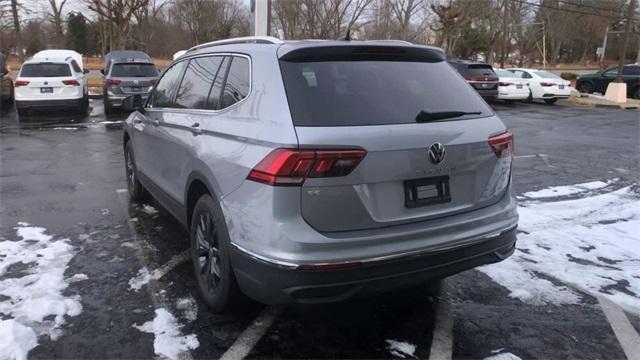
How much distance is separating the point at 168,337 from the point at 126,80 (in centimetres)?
1333

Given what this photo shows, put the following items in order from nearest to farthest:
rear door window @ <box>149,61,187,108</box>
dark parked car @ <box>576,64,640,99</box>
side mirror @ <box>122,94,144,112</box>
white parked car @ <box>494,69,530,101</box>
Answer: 1. rear door window @ <box>149,61,187,108</box>
2. side mirror @ <box>122,94,144,112</box>
3. white parked car @ <box>494,69,530,101</box>
4. dark parked car @ <box>576,64,640,99</box>

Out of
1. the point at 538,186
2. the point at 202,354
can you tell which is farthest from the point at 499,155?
the point at 538,186

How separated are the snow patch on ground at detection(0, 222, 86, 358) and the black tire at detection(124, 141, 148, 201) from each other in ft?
3.84

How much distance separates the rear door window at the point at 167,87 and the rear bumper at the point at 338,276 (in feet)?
6.99

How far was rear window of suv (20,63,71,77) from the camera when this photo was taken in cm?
1467

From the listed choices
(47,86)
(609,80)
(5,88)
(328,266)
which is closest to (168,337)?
(328,266)

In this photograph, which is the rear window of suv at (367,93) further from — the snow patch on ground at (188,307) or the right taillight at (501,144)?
the snow patch on ground at (188,307)

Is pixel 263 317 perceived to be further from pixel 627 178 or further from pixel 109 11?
pixel 109 11

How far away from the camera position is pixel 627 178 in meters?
8.30

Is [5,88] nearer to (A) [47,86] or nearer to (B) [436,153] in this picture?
(A) [47,86]

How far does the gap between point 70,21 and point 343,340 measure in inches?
2338

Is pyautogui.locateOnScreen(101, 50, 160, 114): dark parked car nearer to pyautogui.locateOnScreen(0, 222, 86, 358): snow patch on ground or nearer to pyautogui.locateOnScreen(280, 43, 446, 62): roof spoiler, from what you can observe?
pyautogui.locateOnScreen(0, 222, 86, 358): snow patch on ground

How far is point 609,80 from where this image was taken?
88.8ft

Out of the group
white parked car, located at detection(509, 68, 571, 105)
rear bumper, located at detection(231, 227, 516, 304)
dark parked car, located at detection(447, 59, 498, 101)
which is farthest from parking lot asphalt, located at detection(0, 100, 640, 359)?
white parked car, located at detection(509, 68, 571, 105)
